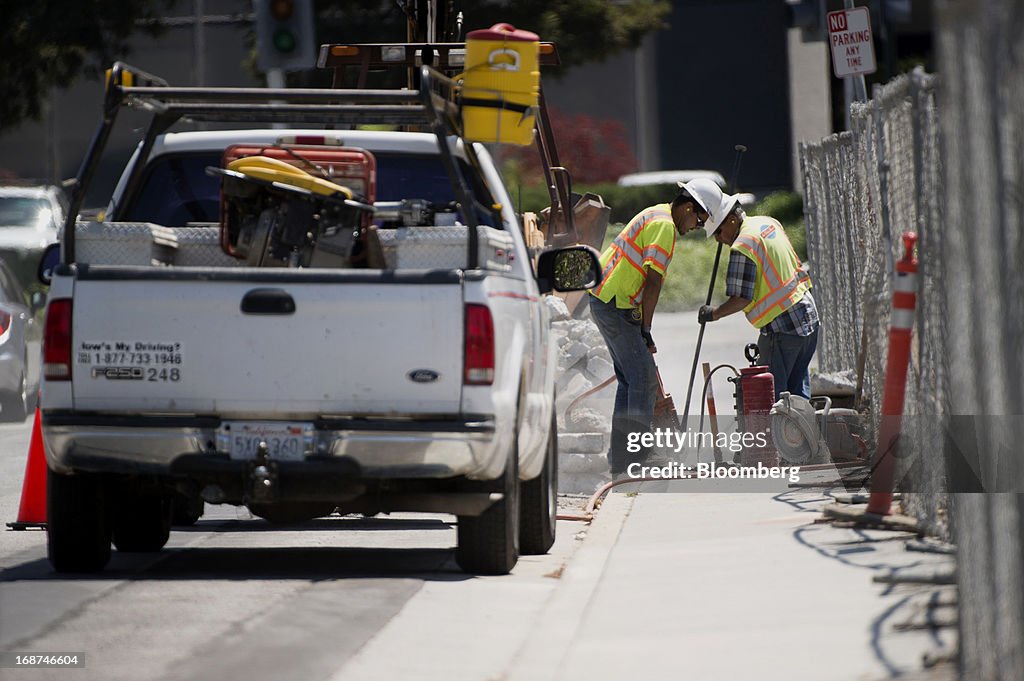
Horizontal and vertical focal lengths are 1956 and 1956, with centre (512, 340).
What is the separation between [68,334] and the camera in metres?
7.92

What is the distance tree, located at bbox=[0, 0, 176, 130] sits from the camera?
113 ft

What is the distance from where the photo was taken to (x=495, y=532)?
824cm

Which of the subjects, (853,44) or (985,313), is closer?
(985,313)

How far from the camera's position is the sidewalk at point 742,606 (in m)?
6.06

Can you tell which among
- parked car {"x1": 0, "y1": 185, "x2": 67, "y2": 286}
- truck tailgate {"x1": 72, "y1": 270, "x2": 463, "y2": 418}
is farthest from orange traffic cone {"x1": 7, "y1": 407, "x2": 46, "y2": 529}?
parked car {"x1": 0, "y1": 185, "x2": 67, "y2": 286}

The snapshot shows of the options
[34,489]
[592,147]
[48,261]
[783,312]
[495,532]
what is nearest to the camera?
[495,532]

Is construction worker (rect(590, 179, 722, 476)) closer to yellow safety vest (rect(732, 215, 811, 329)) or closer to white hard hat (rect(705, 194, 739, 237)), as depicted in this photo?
white hard hat (rect(705, 194, 739, 237))

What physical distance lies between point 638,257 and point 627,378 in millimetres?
730

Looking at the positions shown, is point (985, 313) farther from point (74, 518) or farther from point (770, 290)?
point (770, 290)

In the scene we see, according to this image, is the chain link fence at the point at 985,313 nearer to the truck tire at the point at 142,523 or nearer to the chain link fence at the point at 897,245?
the chain link fence at the point at 897,245

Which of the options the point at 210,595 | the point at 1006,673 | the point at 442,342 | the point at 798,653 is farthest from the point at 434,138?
Answer: the point at 1006,673

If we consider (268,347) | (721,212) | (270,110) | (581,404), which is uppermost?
(270,110)

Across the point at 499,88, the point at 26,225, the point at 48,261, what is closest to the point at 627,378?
the point at 499,88

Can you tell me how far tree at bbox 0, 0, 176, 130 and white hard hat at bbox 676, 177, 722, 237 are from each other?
24.8 m
